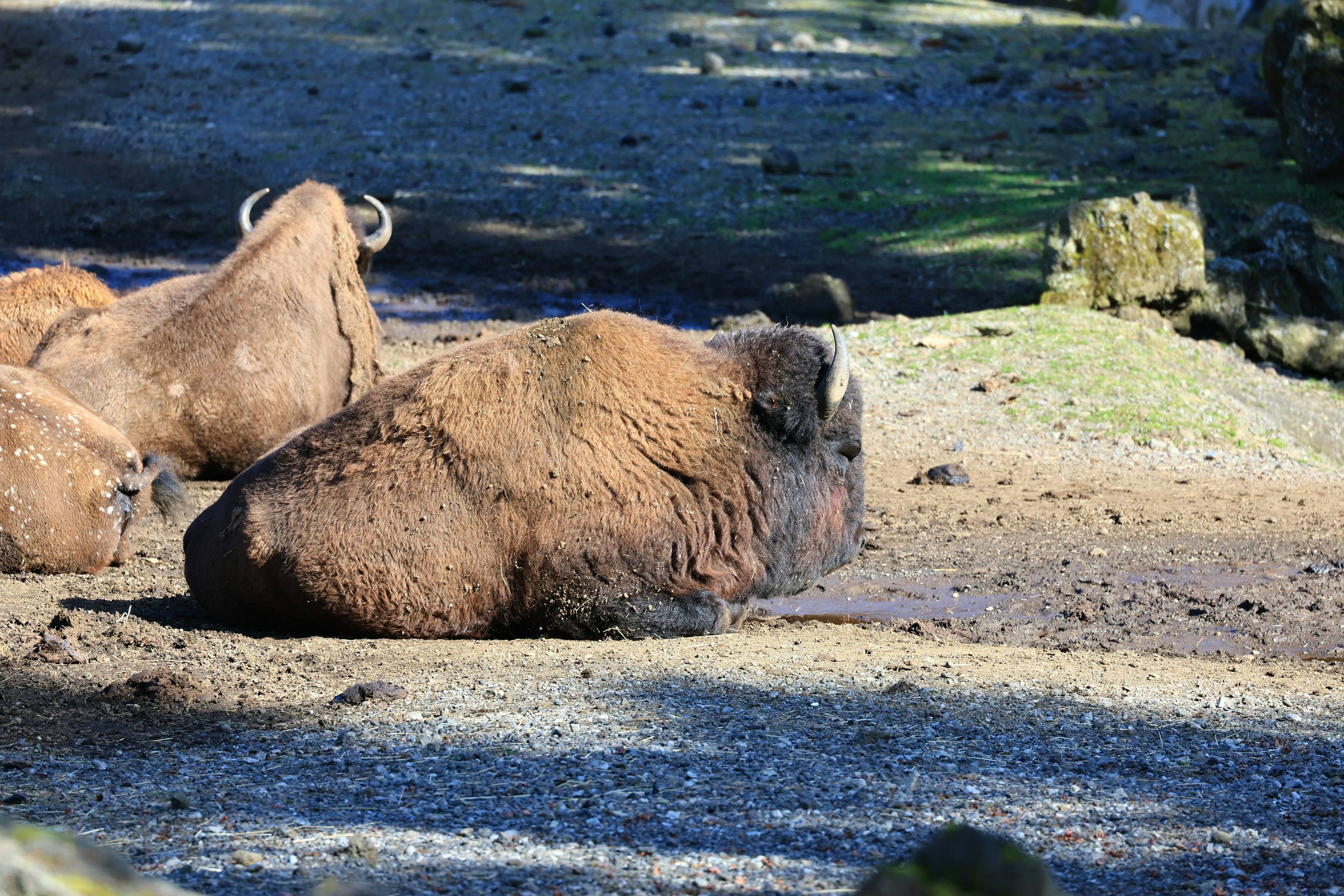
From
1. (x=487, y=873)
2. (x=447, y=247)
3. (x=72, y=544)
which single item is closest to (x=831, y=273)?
(x=447, y=247)

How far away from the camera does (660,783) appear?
13.1ft

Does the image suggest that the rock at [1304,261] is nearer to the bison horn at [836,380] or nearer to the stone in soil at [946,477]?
the stone in soil at [946,477]

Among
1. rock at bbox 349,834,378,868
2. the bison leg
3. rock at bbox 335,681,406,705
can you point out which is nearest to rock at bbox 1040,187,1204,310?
the bison leg

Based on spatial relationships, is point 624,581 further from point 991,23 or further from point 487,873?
point 991,23

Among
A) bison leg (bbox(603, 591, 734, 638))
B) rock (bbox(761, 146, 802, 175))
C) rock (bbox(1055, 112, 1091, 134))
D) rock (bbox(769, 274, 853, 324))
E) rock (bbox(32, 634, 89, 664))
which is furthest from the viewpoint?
rock (bbox(1055, 112, 1091, 134))

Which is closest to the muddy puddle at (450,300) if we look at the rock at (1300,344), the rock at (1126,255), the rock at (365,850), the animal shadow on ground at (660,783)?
the rock at (1126,255)

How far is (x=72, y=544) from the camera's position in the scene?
23.1 ft

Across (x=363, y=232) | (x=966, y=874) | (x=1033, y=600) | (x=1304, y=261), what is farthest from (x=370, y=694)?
(x=1304, y=261)

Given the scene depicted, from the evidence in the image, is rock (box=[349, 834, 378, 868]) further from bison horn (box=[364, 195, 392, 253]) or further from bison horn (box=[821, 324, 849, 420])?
bison horn (box=[364, 195, 392, 253])

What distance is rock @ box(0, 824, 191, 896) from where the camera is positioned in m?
1.84

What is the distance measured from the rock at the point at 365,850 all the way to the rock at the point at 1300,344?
1138 cm

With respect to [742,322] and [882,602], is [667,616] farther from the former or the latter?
[742,322]

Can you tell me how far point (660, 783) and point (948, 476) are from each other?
6092 mm

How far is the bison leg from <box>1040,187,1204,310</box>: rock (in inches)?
327
